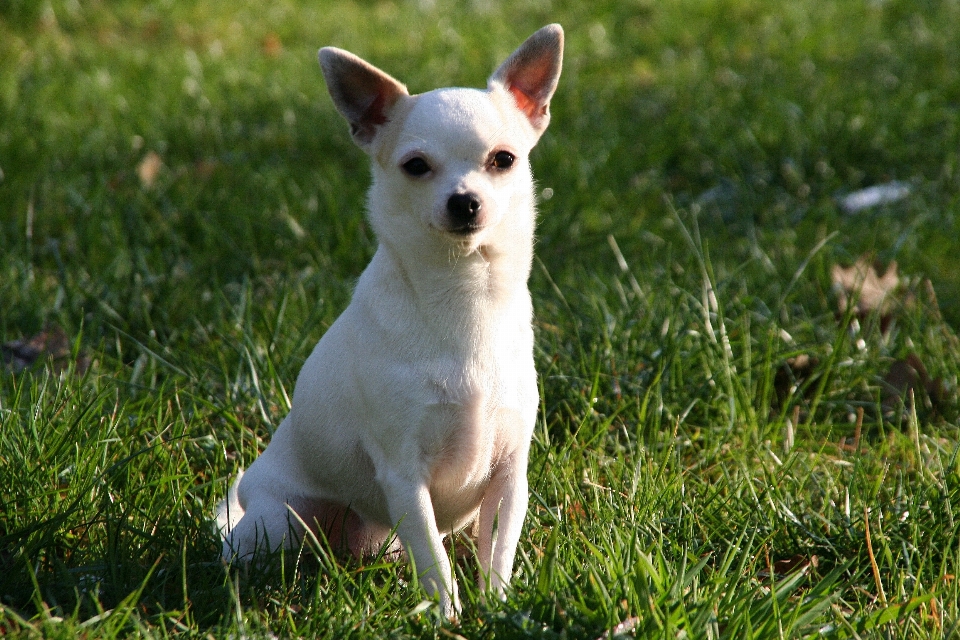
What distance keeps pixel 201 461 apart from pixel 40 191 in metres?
2.46

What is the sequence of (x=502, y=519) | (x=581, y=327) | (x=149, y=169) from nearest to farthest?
(x=502, y=519) → (x=581, y=327) → (x=149, y=169)

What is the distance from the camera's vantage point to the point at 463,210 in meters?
2.31

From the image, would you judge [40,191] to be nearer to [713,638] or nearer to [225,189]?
[225,189]

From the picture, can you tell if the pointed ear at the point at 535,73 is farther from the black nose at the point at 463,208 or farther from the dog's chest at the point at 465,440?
the dog's chest at the point at 465,440

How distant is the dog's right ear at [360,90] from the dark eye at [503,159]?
0.32m

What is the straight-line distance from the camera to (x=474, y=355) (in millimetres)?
2449

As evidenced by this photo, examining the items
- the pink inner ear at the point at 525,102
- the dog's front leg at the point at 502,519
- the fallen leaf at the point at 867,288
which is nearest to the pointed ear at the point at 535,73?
the pink inner ear at the point at 525,102

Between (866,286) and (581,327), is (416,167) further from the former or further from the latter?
(866,286)

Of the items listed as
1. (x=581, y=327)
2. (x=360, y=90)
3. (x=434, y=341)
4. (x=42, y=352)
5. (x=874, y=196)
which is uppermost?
(x=360, y=90)

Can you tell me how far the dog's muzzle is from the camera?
7.56 ft

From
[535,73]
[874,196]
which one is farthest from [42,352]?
[874,196]

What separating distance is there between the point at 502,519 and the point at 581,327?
3.99 ft

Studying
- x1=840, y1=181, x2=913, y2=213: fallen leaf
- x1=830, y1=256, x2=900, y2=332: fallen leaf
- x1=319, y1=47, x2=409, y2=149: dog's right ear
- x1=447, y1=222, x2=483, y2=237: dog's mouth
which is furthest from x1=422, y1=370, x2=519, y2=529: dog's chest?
x1=840, y1=181, x2=913, y2=213: fallen leaf

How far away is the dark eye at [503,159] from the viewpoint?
2.44 m
